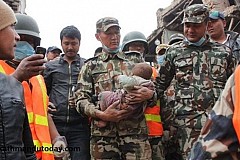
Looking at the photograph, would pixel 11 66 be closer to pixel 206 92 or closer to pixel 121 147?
pixel 121 147

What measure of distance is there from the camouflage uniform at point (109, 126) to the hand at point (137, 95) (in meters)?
0.23

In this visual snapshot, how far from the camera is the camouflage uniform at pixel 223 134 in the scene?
4.16ft

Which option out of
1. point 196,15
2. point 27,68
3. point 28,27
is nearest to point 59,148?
point 27,68

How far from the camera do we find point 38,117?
3186mm

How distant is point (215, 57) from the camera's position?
3.96 metres

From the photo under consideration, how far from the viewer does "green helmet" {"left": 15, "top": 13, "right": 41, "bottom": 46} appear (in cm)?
349

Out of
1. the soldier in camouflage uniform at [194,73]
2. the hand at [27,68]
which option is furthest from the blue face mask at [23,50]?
the soldier in camouflage uniform at [194,73]

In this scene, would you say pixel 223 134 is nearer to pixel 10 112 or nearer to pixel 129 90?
pixel 10 112

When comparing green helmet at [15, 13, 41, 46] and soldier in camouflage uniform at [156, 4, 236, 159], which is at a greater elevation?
green helmet at [15, 13, 41, 46]

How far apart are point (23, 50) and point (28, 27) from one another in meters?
0.30

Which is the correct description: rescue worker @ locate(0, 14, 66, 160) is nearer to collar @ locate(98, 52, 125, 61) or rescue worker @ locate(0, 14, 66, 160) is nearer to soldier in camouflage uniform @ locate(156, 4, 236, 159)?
collar @ locate(98, 52, 125, 61)

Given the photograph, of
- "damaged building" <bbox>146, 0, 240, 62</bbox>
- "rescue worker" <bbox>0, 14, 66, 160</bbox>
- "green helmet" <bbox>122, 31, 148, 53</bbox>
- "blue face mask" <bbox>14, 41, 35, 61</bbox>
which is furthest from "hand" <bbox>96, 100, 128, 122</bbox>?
"damaged building" <bbox>146, 0, 240, 62</bbox>

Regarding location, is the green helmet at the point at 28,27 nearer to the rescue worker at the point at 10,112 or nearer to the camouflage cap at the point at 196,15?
the rescue worker at the point at 10,112

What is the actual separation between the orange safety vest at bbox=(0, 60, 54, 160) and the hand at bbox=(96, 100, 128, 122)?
1.92 feet
